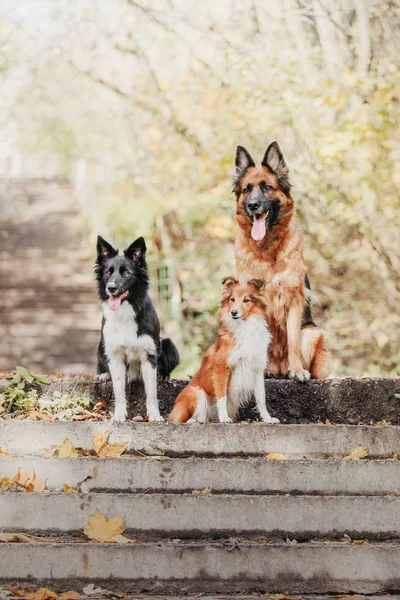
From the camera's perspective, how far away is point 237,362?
5945 mm

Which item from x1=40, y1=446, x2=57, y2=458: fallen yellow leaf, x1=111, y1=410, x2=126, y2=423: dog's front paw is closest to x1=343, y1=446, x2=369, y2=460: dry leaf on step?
x1=111, y1=410, x2=126, y2=423: dog's front paw

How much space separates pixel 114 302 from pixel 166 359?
0.91m

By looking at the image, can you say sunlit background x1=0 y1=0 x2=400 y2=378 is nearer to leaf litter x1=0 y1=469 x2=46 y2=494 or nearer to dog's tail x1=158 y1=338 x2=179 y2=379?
dog's tail x1=158 y1=338 x2=179 y2=379

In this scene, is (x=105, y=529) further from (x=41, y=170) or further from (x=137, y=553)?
(x=41, y=170)

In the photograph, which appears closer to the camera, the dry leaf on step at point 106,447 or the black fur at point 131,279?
the dry leaf on step at point 106,447

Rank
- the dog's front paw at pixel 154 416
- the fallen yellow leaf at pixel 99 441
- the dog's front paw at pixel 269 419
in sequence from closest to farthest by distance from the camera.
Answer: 1. the fallen yellow leaf at pixel 99 441
2. the dog's front paw at pixel 269 419
3. the dog's front paw at pixel 154 416

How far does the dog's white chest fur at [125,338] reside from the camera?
20.0ft

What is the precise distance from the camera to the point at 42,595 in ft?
12.9

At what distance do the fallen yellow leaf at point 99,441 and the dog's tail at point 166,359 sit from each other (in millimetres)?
1468

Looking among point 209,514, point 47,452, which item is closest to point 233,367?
point 47,452

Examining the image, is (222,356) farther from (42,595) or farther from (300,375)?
(42,595)

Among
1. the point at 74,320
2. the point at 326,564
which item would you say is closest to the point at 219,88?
the point at 74,320

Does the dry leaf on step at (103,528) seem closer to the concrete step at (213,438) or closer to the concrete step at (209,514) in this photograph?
the concrete step at (209,514)

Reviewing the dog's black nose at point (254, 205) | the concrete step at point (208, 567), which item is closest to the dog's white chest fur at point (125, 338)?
the dog's black nose at point (254, 205)
